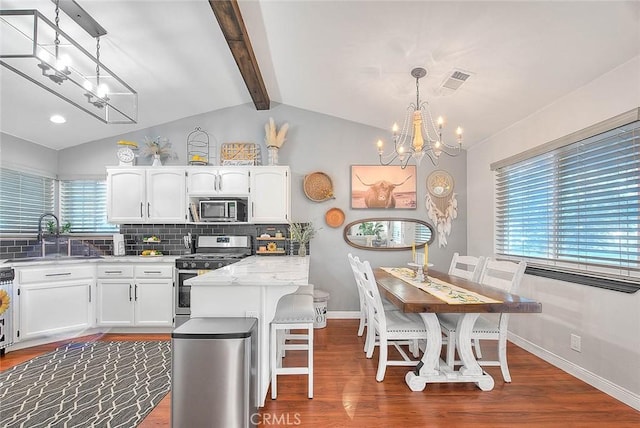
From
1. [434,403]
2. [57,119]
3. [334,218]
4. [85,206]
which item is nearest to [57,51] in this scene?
[57,119]

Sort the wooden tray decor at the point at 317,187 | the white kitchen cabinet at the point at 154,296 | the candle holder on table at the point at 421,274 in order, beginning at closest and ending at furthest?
the candle holder on table at the point at 421,274
the white kitchen cabinet at the point at 154,296
the wooden tray decor at the point at 317,187

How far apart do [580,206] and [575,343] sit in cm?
114

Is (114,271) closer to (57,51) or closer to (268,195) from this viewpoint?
(268,195)

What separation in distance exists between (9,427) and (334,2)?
3542 millimetres

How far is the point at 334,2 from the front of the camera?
2.29 m

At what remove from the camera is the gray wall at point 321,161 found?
433 cm

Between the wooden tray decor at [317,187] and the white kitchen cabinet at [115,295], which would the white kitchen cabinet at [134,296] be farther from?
the wooden tray decor at [317,187]

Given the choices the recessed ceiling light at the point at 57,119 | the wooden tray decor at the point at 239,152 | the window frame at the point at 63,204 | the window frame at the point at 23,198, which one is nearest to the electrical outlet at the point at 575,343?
the wooden tray decor at the point at 239,152

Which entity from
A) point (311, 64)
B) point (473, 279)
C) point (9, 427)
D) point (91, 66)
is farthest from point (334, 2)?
point (9, 427)

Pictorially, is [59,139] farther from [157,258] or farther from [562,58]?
[562,58]

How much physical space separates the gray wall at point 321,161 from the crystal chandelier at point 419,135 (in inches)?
12.5

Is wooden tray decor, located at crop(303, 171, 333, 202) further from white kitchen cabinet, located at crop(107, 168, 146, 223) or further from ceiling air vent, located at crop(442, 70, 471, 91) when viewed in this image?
white kitchen cabinet, located at crop(107, 168, 146, 223)

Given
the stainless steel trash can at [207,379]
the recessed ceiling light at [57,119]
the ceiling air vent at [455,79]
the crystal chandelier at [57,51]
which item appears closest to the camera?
the stainless steel trash can at [207,379]

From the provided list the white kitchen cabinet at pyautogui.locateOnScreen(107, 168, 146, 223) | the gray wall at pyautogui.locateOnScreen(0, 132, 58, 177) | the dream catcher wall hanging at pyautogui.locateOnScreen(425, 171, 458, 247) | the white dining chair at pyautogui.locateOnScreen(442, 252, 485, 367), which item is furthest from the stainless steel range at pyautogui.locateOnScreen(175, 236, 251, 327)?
the dream catcher wall hanging at pyautogui.locateOnScreen(425, 171, 458, 247)
